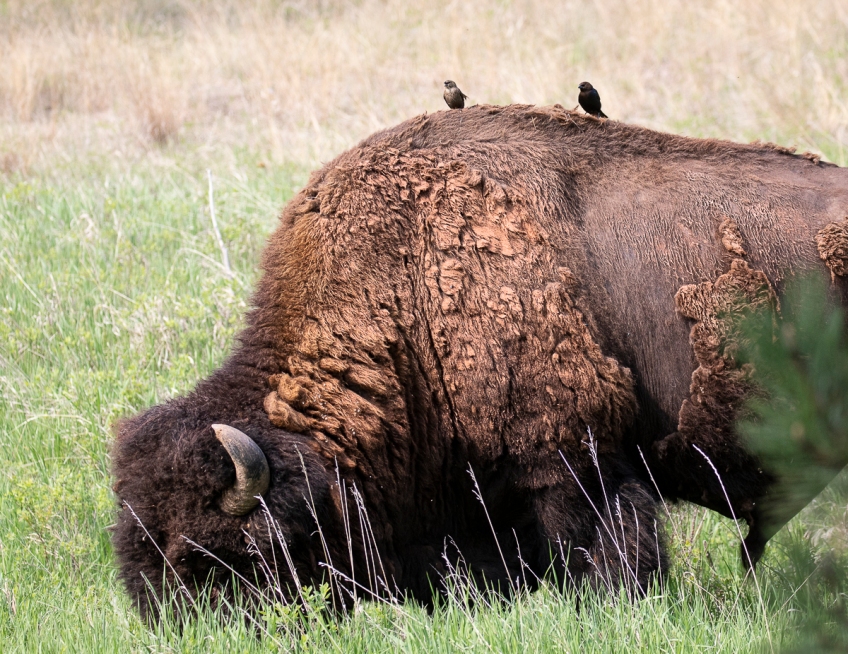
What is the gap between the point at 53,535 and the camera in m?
4.39

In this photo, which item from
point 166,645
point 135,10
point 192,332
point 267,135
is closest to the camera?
point 166,645

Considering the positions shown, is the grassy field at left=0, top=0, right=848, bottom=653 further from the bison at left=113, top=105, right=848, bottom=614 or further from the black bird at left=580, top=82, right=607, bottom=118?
the black bird at left=580, top=82, right=607, bottom=118

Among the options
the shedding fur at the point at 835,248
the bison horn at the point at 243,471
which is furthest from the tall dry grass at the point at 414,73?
the bison horn at the point at 243,471

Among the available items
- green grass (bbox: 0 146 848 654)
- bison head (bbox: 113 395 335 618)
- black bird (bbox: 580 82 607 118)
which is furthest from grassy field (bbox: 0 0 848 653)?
black bird (bbox: 580 82 607 118)

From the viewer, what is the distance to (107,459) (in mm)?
5148

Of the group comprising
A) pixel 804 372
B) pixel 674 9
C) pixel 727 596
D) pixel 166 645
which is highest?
pixel 674 9

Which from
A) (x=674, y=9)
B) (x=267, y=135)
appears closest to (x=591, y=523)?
(x=267, y=135)

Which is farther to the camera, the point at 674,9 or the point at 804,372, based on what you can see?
the point at 674,9

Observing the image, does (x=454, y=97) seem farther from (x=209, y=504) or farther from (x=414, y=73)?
(x=414, y=73)

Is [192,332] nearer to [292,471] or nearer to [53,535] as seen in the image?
[53,535]

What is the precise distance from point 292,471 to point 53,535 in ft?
5.47

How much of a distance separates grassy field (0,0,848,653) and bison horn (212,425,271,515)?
41 cm

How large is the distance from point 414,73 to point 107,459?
9931 millimetres

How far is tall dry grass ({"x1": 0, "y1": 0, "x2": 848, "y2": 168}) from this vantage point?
437 inches
